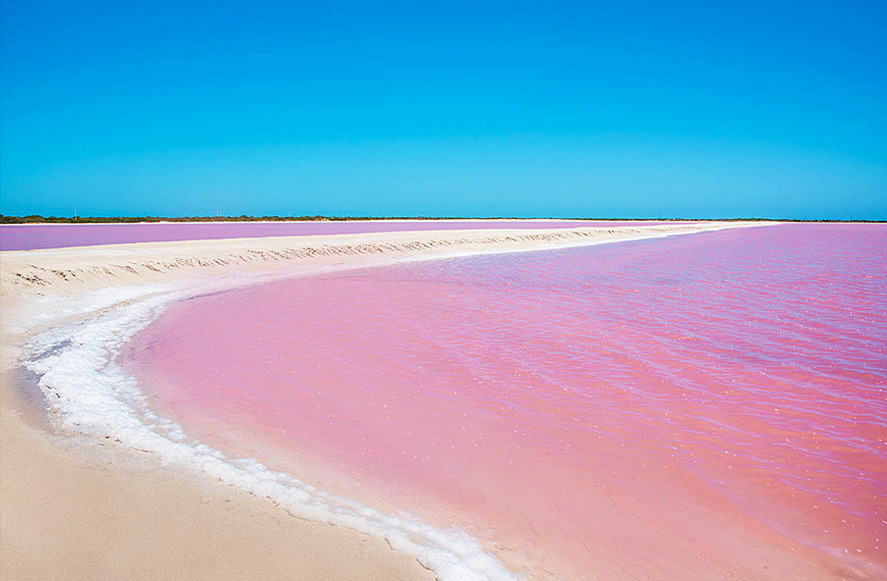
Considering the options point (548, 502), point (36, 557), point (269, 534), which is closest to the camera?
point (36, 557)

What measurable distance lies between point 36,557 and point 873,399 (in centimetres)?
616

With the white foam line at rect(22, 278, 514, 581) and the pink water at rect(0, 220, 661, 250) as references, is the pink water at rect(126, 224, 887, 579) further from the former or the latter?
the pink water at rect(0, 220, 661, 250)

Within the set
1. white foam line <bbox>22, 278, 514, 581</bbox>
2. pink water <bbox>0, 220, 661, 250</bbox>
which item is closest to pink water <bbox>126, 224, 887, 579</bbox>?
white foam line <bbox>22, 278, 514, 581</bbox>

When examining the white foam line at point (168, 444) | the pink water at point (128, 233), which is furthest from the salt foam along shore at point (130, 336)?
the pink water at point (128, 233)

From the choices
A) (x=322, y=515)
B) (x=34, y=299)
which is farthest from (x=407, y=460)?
(x=34, y=299)

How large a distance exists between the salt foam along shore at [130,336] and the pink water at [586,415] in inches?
9.4

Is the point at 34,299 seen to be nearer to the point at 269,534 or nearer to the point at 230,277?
the point at 230,277

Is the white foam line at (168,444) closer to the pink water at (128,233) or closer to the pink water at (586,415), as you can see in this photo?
the pink water at (586,415)

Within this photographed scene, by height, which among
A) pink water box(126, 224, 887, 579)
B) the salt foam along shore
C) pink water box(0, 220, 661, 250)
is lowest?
pink water box(126, 224, 887, 579)

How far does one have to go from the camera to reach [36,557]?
97.0 inches

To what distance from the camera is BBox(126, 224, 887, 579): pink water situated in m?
2.78

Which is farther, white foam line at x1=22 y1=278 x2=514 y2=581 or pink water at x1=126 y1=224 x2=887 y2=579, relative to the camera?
pink water at x1=126 y1=224 x2=887 y2=579

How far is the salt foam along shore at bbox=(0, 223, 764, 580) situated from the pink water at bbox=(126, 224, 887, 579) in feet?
0.78

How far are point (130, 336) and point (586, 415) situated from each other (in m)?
6.21
